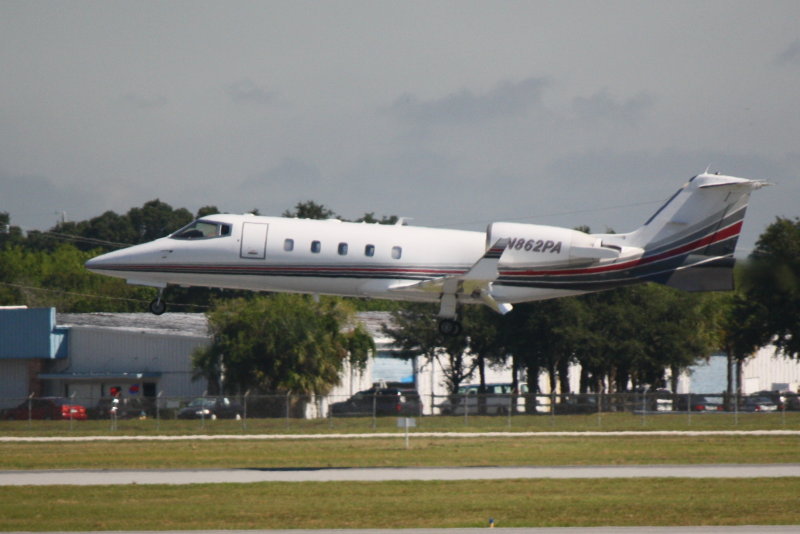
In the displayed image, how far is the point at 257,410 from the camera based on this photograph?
46.5 m

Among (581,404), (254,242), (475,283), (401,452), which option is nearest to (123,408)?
(401,452)

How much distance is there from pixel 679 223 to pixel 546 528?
15.8 metres

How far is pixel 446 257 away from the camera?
103 feet

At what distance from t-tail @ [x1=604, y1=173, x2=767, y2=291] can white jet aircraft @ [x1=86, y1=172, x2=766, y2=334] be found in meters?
0.03

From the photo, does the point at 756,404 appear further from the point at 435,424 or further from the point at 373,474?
the point at 373,474

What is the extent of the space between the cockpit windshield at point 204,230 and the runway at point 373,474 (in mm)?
6445

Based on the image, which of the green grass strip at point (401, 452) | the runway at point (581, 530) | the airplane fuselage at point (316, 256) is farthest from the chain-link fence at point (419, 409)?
the runway at point (581, 530)

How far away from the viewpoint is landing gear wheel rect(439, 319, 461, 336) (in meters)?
31.5

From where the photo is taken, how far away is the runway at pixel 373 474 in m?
26.5

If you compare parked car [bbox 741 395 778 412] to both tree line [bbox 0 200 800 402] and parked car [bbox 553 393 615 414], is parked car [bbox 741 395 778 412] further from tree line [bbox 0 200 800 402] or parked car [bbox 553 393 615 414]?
parked car [bbox 553 393 615 414]

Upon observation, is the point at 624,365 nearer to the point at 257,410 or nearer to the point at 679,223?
the point at 257,410

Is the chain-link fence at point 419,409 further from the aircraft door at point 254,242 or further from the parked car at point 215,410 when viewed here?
the aircraft door at point 254,242

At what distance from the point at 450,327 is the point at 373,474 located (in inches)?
216

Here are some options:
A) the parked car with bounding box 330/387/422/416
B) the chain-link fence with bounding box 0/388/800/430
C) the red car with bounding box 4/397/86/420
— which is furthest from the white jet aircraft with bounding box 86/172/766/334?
the red car with bounding box 4/397/86/420
